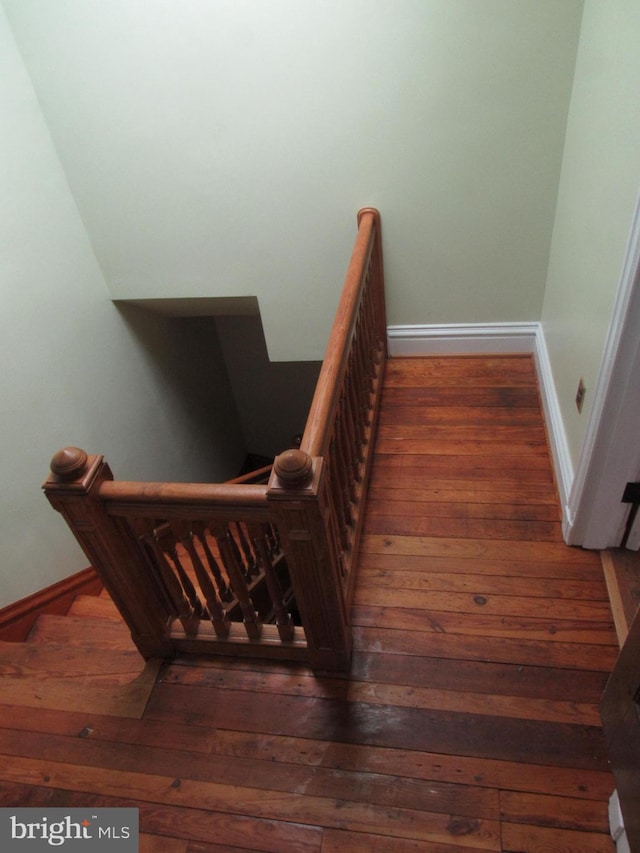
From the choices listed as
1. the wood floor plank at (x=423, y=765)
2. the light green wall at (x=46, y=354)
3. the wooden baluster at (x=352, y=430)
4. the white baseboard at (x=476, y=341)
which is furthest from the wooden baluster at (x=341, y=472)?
the light green wall at (x=46, y=354)

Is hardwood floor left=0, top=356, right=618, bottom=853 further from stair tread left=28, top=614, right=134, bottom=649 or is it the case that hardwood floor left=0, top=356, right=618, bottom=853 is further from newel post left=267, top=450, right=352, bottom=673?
newel post left=267, top=450, right=352, bottom=673

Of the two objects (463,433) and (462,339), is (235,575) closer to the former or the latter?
(463,433)

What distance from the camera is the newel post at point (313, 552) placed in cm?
122

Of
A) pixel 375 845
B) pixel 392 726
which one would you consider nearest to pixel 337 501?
pixel 392 726

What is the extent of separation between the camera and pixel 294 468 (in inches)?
47.0

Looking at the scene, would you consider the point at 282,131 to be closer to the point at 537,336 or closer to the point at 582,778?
the point at 537,336

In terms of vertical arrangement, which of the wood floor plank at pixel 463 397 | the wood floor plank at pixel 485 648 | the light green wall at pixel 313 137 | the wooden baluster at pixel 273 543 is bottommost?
the wooden baluster at pixel 273 543

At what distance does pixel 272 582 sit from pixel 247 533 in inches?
6.4

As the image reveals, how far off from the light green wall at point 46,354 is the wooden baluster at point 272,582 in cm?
144

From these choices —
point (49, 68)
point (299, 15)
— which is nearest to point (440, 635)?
point (299, 15)

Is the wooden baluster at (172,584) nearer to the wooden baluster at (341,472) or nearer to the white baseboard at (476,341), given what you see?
the wooden baluster at (341,472)

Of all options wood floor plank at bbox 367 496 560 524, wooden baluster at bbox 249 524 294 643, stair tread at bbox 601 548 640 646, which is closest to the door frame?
stair tread at bbox 601 548 640 646

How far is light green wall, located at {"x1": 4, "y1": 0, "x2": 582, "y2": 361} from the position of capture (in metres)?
2.07

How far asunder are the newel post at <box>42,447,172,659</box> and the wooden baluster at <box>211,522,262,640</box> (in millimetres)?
260
